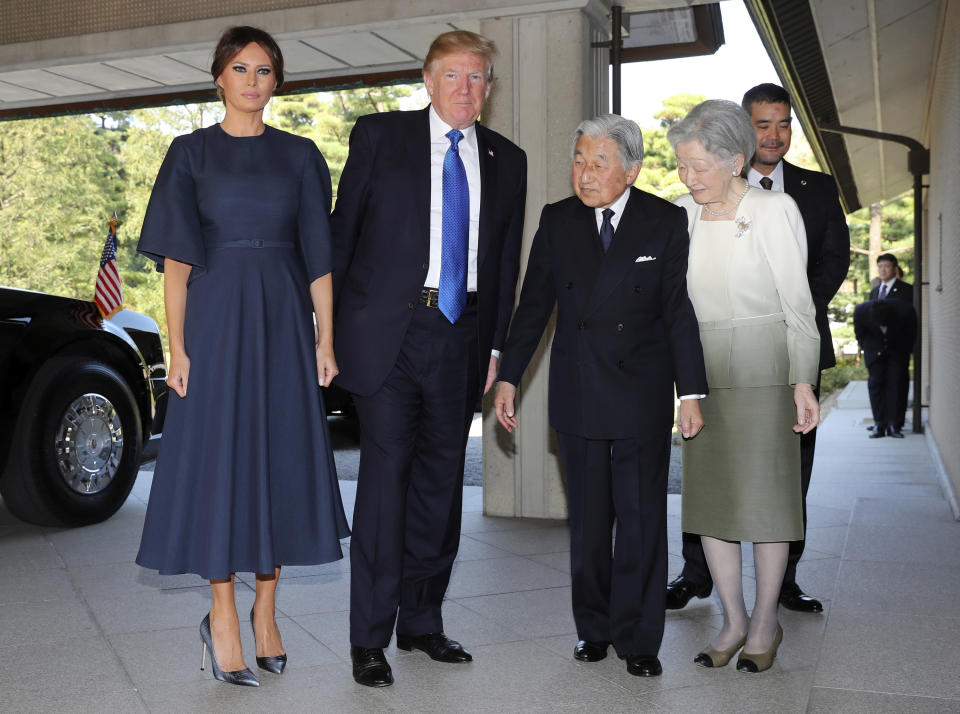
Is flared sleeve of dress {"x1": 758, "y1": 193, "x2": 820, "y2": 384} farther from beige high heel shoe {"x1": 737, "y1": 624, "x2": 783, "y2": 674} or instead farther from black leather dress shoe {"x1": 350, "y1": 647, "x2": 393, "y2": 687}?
black leather dress shoe {"x1": 350, "y1": 647, "x2": 393, "y2": 687}

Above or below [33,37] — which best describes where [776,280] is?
below

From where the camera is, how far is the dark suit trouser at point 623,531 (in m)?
3.43

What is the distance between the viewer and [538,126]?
604cm

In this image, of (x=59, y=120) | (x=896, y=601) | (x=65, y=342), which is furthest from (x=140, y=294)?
(x=896, y=601)

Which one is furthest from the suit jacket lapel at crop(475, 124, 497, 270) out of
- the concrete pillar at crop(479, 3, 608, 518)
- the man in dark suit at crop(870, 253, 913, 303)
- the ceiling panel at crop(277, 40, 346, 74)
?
the man in dark suit at crop(870, 253, 913, 303)

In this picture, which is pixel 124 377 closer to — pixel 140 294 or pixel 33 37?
pixel 33 37

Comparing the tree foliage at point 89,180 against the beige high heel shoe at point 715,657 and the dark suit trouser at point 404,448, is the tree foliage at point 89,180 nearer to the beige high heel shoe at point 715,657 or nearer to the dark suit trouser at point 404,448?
the dark suit trouser at point 404,448

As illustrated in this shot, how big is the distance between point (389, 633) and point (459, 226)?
1293 mm

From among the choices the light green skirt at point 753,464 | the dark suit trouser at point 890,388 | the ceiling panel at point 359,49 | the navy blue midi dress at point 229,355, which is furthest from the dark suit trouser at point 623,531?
the dark suit trouser at point 890,388

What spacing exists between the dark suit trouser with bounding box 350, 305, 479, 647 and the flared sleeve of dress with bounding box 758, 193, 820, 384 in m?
0.95

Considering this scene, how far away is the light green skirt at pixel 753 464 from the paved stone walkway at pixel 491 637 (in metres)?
0.47

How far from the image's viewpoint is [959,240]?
786 cm

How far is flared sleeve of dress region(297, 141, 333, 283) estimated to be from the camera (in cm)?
338

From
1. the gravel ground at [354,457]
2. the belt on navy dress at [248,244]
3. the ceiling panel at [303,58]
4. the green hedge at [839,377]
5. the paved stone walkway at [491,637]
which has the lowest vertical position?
the green hedge at [839,377]
